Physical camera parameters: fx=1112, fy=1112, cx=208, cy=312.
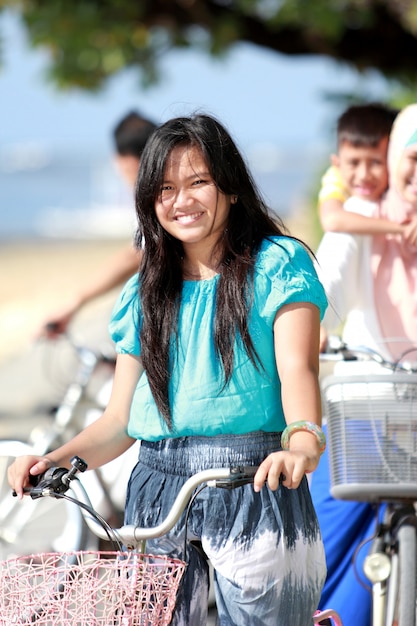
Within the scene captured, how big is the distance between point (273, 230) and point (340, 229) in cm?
101

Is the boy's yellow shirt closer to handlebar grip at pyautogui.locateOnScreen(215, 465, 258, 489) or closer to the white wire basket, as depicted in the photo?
the white wire basket

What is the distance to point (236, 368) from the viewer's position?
256 centimetres

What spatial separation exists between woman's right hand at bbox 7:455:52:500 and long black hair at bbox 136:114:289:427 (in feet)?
0.99

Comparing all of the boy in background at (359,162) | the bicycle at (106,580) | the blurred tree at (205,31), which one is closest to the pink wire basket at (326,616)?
the bicycle at (106,580)

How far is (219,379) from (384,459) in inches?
35.8

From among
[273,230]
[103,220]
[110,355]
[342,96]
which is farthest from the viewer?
[103,220]

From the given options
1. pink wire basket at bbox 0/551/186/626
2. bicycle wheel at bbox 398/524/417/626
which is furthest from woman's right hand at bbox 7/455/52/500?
bicycle wheel at bbox 398/524/417/626

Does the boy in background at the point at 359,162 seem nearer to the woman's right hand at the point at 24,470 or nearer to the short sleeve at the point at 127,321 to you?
the short sleeve at the point at 127,321

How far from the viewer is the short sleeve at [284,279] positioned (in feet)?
8.41

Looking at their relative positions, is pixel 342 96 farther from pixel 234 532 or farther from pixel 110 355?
pixel 234 532

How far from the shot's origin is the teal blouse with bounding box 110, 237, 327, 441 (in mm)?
2553

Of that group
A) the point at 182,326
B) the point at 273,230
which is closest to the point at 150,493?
the point at 182,326

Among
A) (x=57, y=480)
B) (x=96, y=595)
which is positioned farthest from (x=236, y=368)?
(x=96, y=595)

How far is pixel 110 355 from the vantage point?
18.2 feet
